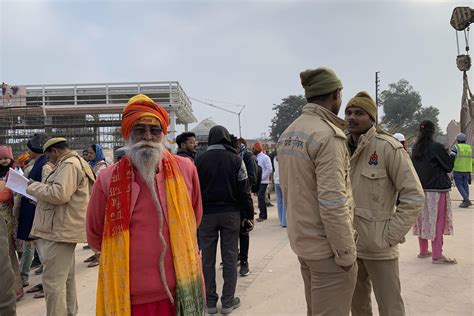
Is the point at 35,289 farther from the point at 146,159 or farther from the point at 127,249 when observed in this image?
the point at 146,159

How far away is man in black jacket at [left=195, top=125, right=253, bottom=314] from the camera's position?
404 cm

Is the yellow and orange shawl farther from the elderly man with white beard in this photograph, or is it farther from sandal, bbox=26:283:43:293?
sandal, bbox=26:283:43:293

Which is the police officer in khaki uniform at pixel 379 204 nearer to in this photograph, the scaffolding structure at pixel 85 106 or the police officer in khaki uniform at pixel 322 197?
the police officer in khaki uniform at pixel 322 197

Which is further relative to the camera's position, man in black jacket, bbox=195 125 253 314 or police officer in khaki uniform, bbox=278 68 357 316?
man in black jacket, bbox=195 125 253 314

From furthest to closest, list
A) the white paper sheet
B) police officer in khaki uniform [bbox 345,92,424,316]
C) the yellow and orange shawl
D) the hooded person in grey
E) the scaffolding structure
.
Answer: the scaffolding structure → the white paper sheet → the hooded person in grey → police officer in khaki uniform [bbox 345,92,424,316] → the yellow and orange shawl

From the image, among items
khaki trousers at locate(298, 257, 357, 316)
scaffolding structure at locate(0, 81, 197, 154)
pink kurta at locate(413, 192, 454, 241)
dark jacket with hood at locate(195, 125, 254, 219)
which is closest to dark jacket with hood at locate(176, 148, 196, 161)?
dark jacket with hood at locate(195, 125, 254, 219)

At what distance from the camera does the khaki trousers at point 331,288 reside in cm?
214

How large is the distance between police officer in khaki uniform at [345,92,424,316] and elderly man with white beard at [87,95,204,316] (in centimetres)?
130

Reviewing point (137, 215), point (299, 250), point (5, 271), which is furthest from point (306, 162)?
point (5, 271)

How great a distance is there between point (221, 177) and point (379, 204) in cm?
191

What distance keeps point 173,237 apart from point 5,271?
63.4 inches

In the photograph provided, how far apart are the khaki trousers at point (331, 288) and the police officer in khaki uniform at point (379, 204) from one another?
551mm

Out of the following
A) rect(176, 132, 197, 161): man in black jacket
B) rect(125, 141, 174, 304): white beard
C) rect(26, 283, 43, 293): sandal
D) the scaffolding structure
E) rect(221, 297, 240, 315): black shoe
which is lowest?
rect(26, 283, 43, 293): sandal

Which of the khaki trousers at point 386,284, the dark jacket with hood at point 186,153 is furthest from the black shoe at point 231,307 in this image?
the dark jacket with hood at point 186,153
